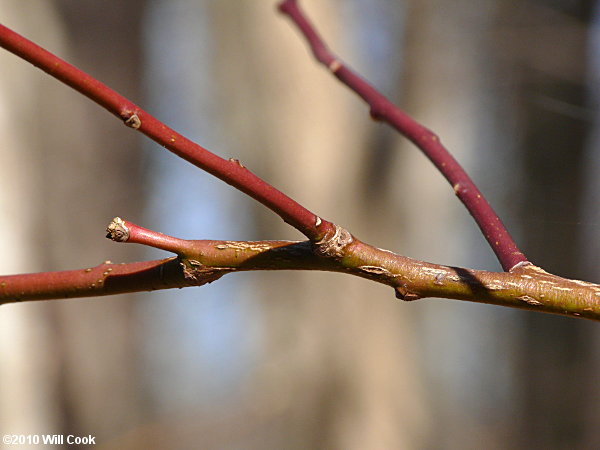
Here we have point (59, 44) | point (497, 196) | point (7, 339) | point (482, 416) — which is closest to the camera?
point (7, 339)

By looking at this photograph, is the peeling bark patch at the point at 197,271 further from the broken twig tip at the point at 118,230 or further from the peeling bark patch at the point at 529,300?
the peeling bark patch at the point at 529,300

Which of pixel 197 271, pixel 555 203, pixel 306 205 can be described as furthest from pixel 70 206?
pixel 197 271

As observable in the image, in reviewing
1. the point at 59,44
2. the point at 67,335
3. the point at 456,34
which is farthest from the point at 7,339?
the point at 456,34

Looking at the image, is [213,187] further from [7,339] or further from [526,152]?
[526,152]

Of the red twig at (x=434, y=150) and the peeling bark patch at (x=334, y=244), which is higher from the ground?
the red twig at (x=434, y=150)

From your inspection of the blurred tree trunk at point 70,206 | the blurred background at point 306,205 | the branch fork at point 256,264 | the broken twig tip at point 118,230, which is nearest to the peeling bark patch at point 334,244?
the branch fork at point 256,264

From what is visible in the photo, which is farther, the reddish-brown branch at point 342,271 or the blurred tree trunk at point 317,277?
the blurred tree trunk at point 317,277

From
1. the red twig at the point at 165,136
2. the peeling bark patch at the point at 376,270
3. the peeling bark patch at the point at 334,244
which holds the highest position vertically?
the red twig at the point at 165,136
